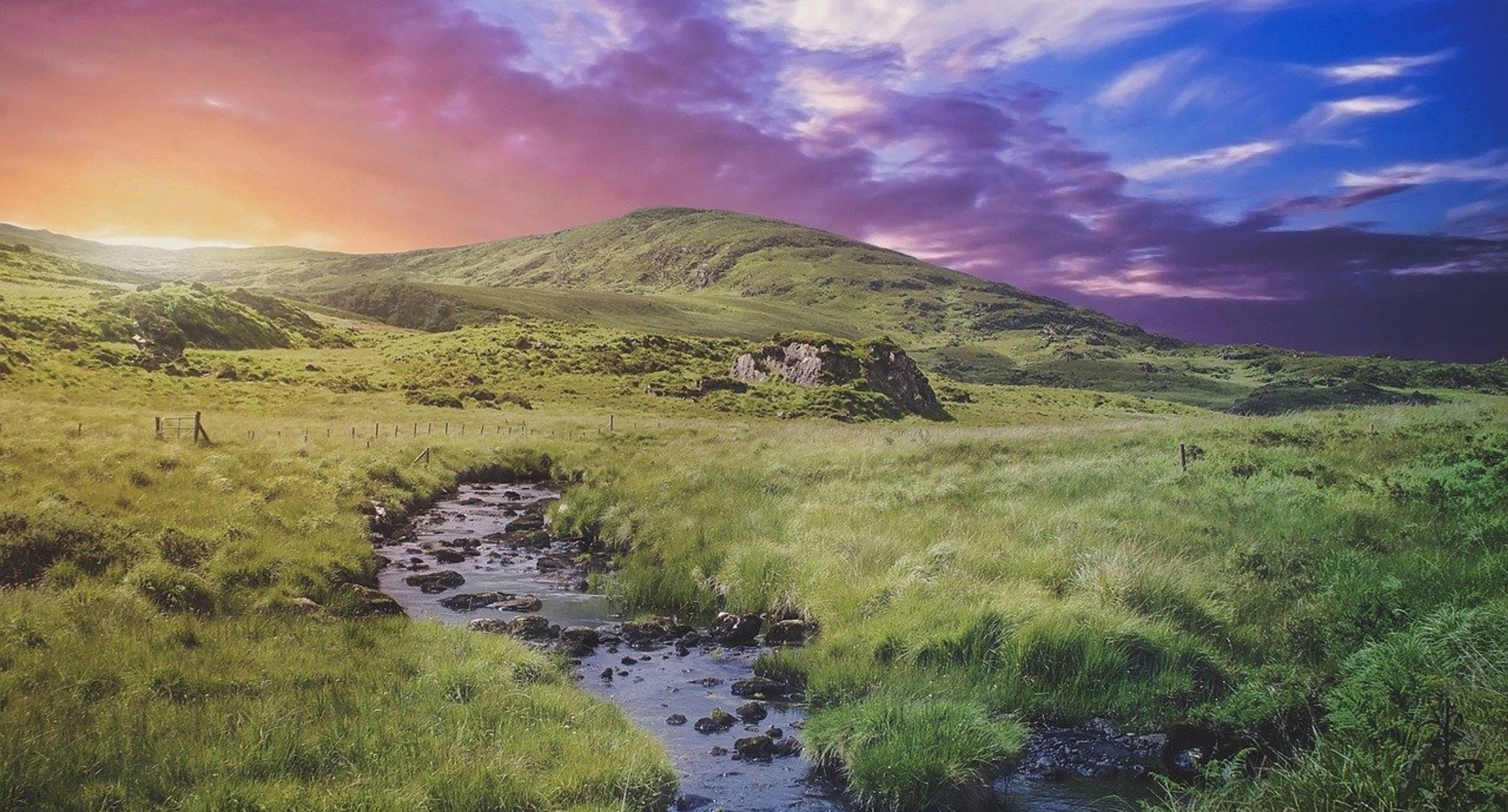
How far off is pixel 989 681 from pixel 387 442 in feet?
119

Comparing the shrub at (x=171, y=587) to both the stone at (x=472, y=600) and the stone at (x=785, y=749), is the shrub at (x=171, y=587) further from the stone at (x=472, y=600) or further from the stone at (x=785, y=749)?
the stone at (x=785, y=749)

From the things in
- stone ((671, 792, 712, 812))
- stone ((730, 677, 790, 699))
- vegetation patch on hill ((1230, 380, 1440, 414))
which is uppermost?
vegetation patch on hill ((1230, 380, 1440, 414))

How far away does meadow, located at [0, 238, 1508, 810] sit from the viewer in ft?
23.9

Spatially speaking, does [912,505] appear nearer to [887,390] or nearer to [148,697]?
[148,697]

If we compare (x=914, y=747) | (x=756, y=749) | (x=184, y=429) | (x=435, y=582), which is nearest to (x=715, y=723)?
(x=756, y=749)

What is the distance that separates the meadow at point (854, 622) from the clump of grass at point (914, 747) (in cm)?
4

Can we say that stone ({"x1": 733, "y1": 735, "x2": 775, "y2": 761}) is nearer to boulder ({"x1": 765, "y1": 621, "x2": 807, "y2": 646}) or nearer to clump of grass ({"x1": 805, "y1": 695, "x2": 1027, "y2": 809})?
clump of grass ({"x1": 805, "y1": 695, "x2": 1027, "y2": 809})

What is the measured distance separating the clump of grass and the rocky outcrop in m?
84.0

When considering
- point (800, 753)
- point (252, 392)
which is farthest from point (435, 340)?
point (800, 753)

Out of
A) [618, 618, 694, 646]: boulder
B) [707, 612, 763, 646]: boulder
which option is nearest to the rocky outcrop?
[618, 618, 694, 646]: boulder

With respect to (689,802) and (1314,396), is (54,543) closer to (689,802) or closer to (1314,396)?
(689,802)

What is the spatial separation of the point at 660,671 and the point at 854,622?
130 inches

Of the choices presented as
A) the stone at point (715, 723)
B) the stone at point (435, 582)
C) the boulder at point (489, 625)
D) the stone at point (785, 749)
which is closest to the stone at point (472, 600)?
the stone at point (435, 582)

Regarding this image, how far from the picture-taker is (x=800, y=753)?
9766mm
